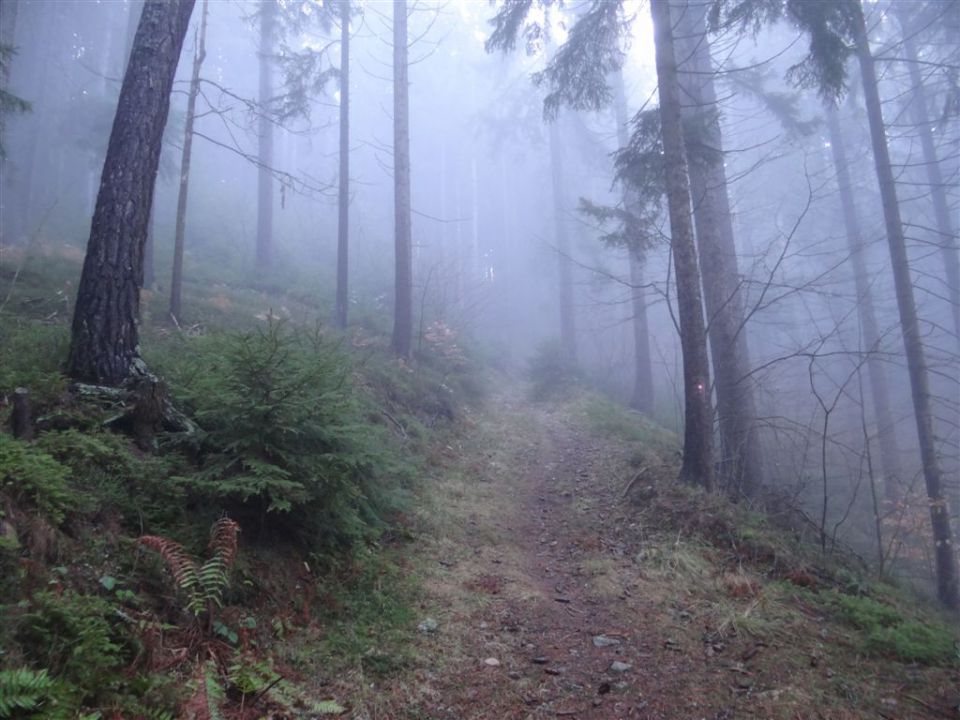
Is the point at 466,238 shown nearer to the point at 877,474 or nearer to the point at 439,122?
the point at 439,122

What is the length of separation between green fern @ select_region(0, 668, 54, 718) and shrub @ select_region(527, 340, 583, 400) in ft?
54.1

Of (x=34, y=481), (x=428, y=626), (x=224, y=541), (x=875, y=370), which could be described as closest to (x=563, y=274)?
(x=875, y=370)

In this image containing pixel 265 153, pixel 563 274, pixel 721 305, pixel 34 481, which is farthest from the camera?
pixel 563 274

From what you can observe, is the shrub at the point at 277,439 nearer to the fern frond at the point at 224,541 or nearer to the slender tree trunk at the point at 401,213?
the fern frond at the point at 224,541

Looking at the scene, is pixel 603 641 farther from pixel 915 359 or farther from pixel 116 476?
pixel 915 359

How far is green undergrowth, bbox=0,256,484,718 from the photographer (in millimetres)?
3125

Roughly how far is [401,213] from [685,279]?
898 cm

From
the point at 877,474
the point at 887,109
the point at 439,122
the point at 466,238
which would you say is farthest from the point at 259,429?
the point at 439,122

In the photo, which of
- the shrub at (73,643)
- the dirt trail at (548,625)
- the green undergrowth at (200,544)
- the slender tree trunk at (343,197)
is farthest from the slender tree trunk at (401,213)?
the shrub at (73,643)

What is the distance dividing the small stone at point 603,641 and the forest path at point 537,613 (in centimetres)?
1

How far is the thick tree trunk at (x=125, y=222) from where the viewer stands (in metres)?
5.42

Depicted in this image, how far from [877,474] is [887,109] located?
23.8 metres

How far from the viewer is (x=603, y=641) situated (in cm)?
502

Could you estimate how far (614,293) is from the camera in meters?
38.2
